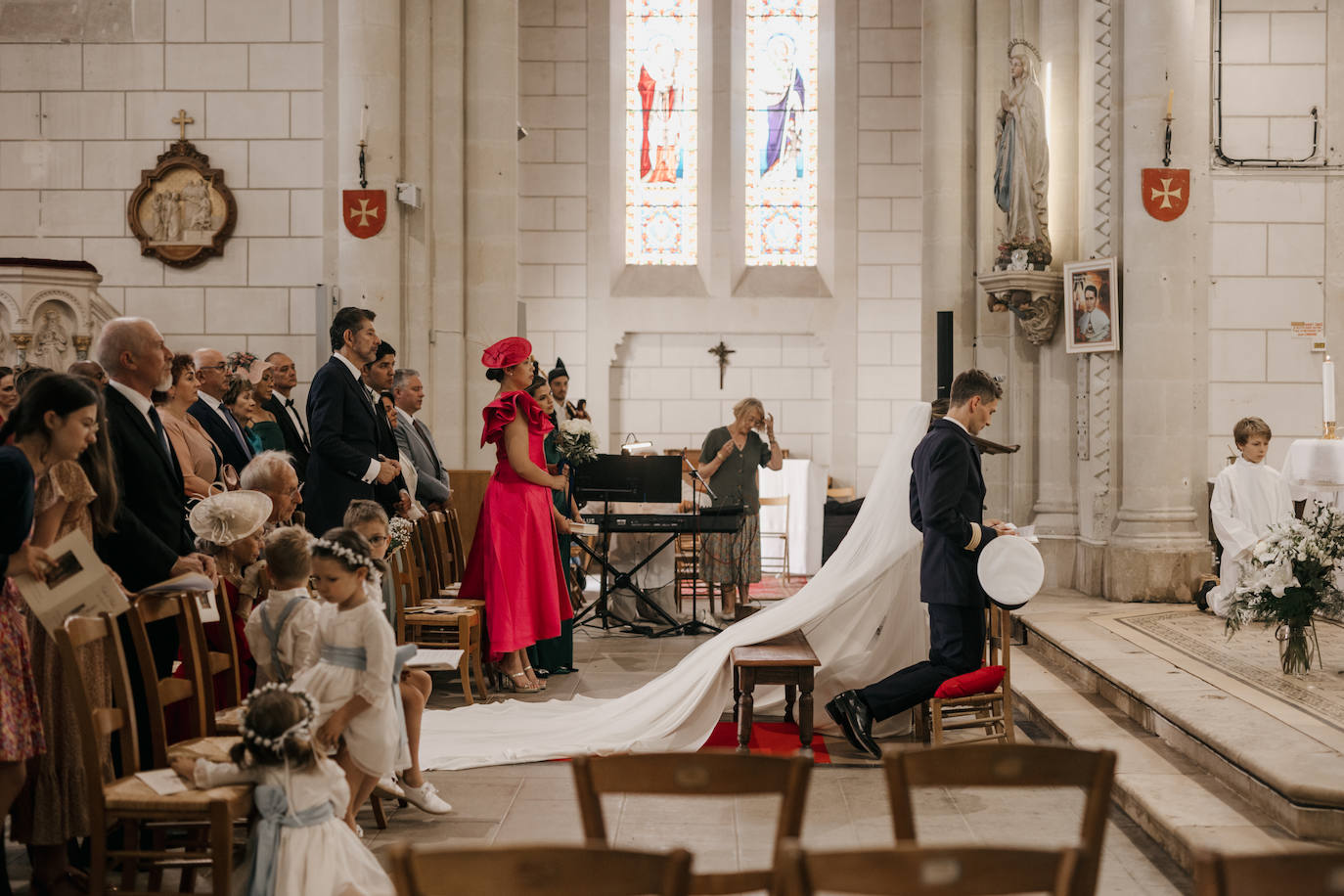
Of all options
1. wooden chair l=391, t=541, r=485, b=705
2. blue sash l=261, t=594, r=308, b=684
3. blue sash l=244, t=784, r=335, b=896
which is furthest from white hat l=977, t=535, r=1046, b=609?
blue sash l=244, t=784, r=335, b=896

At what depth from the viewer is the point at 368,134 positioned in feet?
31.3

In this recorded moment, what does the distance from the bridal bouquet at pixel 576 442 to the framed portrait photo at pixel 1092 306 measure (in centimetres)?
344

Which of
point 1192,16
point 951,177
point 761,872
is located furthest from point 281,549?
point 951,177

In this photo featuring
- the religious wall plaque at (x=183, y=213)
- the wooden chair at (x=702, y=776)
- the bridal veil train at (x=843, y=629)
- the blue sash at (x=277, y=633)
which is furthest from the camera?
the religious wall plaque at (x=183, y=213)

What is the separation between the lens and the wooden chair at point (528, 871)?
1.68 m

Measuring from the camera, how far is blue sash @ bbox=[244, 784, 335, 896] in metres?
2.98

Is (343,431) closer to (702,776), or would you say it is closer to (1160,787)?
(1160,787)

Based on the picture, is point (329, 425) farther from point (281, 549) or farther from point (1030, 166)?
point (1030, 166)

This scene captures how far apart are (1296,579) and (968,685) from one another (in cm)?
167

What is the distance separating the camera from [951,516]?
5074 mm

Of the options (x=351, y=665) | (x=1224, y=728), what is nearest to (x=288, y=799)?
(x=351, y=665)

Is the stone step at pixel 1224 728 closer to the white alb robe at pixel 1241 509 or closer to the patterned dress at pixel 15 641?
the white alb robe at pixel 1241 509

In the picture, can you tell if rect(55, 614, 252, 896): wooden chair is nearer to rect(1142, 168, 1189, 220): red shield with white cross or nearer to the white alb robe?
the white alb robe

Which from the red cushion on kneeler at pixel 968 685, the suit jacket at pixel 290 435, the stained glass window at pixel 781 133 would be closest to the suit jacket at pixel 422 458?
the suit jacket at pixel 290 435
